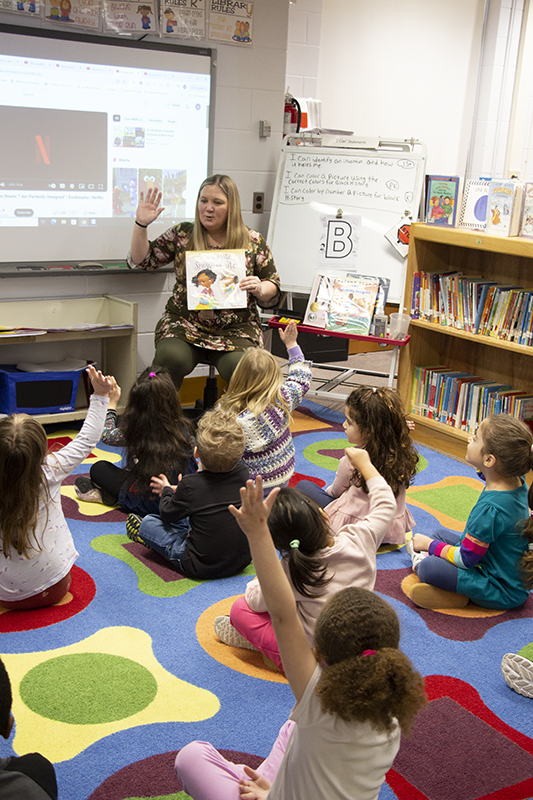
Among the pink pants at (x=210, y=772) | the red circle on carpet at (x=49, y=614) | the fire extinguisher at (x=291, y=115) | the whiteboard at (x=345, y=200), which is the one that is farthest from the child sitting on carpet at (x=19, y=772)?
the fire extinguisher at (x=291, y=115)

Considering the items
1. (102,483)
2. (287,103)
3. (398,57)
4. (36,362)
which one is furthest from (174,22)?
(398,57)

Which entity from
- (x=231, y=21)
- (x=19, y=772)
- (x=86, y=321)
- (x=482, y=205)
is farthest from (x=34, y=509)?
(x=231, y=21)

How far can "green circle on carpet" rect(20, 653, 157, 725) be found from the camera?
68.0 inches

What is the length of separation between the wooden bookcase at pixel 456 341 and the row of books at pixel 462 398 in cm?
5

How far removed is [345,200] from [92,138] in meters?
1.42

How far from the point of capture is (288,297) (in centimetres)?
433

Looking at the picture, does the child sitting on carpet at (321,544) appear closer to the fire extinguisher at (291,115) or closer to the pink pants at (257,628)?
the pink pants at (257,628)

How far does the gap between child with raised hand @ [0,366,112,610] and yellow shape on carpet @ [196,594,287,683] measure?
1.46 feet

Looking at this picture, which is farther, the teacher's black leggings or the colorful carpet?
the teacher's black leggings

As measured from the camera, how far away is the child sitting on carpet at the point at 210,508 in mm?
2240

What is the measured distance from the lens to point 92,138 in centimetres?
376

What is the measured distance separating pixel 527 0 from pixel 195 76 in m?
3.80

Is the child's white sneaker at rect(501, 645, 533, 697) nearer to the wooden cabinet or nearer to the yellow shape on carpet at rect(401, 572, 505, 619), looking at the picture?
the yellow shape on carpet at rect(401, 572, 505, 619)

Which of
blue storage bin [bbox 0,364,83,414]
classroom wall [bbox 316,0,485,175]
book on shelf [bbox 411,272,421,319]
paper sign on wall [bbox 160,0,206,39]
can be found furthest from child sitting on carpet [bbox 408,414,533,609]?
classroom wall [bbox 316,0,485,175]
